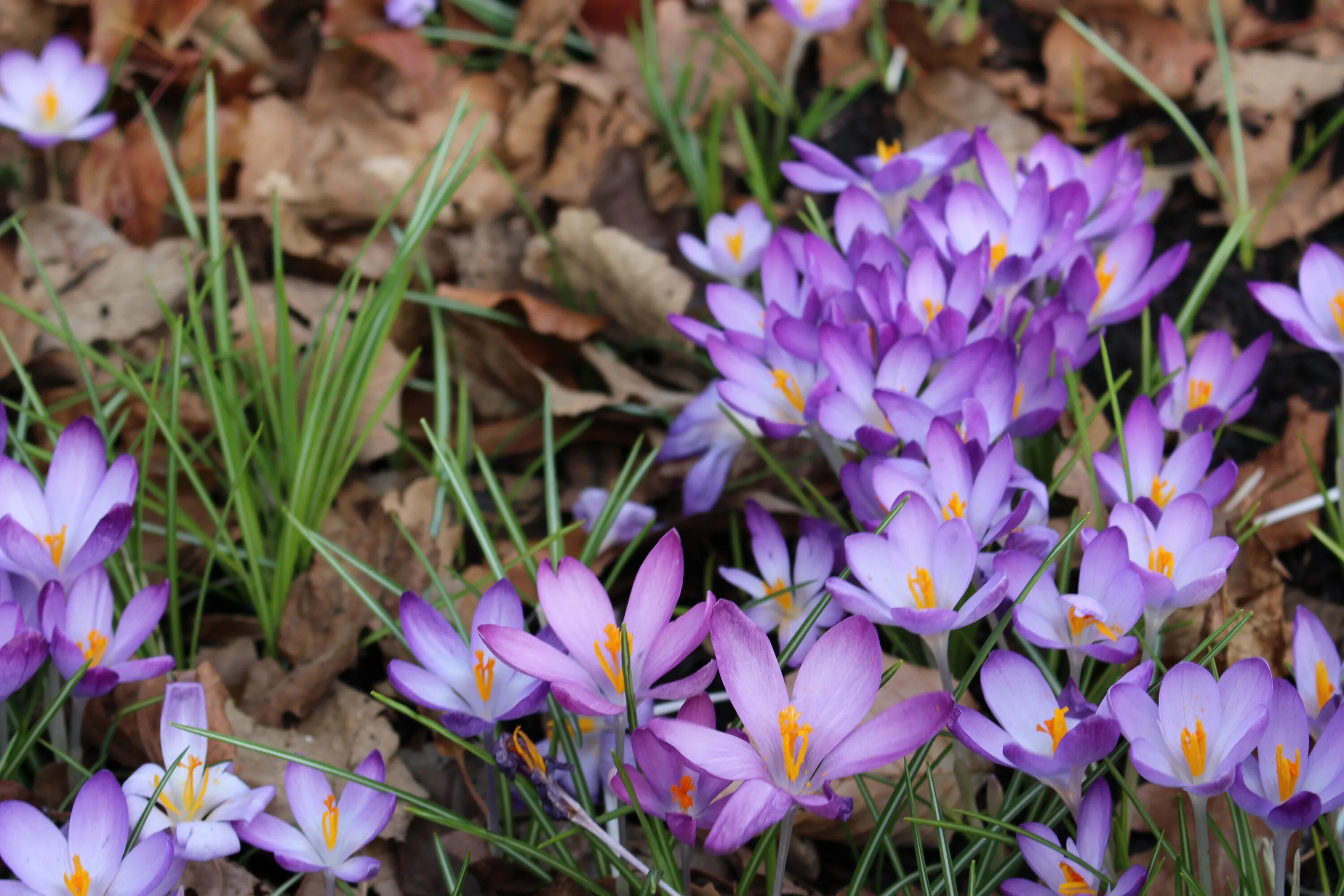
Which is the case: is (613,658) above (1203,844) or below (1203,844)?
above

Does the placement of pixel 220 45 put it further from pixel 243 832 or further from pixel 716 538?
pixel 243 832

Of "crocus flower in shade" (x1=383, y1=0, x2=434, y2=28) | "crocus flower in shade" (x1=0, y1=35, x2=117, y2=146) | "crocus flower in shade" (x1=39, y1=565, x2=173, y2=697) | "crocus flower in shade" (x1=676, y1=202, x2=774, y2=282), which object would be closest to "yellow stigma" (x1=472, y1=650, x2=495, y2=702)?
"crocus flower in shade" (x1=39, y1=565, x2=173, y2=697)

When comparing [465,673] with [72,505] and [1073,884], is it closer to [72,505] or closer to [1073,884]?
[72,505]

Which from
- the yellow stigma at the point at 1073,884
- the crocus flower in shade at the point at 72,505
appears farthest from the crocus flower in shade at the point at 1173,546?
the crocus flower in shade at the point at 72,505

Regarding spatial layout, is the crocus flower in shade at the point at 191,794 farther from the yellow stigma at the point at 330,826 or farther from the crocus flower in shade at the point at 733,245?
the crocus flower in shade at the point at 733,245

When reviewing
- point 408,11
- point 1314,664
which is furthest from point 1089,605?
point 408,11

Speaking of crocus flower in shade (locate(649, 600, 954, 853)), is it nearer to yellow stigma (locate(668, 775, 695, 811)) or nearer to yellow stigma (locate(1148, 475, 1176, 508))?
yellow stigma (locate(668, 775, 695, 811))
